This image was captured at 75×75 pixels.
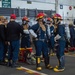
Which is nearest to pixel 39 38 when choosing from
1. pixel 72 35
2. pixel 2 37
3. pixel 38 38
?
pixel 38 38

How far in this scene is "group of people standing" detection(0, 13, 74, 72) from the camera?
31.3ft

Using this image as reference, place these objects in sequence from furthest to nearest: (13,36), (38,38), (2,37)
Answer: (2,37) < (13,36) < (38,38)

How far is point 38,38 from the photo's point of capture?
9.61 metres

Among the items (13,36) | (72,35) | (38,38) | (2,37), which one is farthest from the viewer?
(72,35)

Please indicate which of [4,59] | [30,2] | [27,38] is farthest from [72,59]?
[30,2]

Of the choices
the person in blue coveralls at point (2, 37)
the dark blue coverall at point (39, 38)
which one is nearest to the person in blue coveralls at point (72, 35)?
the person in blue coveralls at point (2, 37)

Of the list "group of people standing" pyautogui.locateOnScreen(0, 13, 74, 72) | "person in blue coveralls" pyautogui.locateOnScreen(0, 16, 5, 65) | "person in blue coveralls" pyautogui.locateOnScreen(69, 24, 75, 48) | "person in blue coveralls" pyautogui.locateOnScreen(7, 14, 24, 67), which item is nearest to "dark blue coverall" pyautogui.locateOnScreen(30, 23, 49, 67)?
"group of people standing" pyautogui.locateOnScreen(0, 13, 74, 72)

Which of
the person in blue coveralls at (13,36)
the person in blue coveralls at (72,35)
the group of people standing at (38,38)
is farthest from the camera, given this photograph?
the person in blue coveralls at (72,35)

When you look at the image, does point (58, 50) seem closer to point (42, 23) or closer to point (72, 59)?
point (42, 23)

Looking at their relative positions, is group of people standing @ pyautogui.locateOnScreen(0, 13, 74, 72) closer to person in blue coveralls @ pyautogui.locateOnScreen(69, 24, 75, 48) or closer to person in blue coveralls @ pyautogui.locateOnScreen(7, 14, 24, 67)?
person in blue coveralls @ pyautogui.locateOnScreen(7, 14, 24, 67)

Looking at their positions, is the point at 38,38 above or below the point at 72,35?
above

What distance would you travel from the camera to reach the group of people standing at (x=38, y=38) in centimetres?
955

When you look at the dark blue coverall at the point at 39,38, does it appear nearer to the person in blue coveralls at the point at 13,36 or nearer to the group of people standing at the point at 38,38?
the group of people standing at the point at 38,38

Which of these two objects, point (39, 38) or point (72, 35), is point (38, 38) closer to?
point (39, 38)
